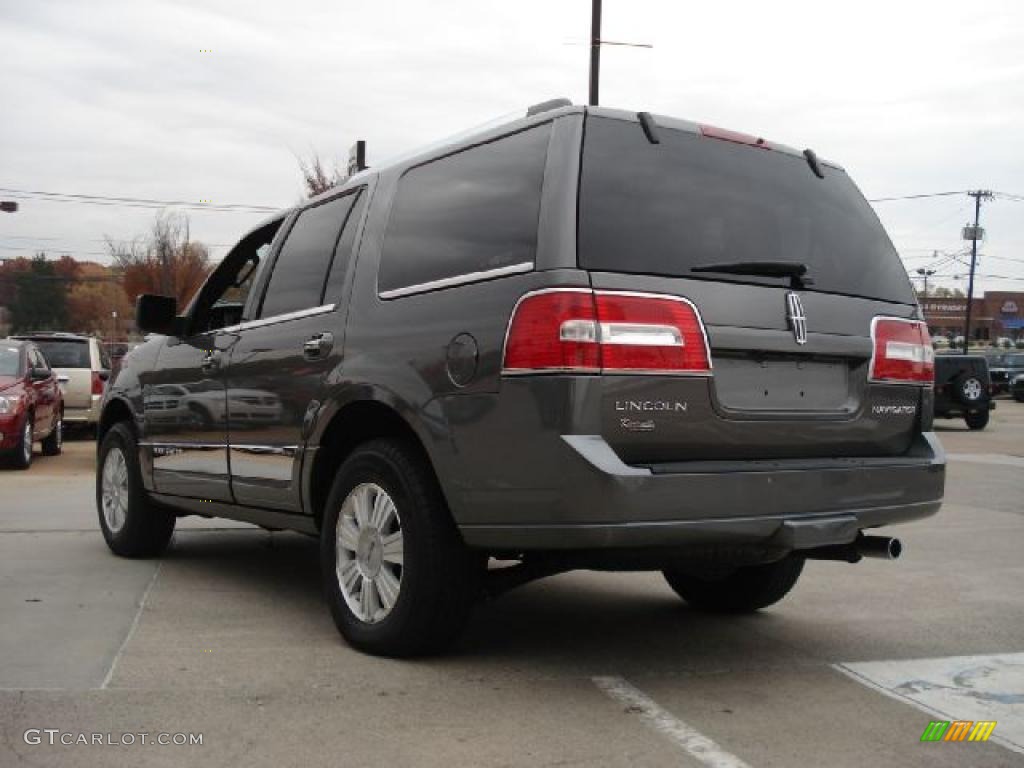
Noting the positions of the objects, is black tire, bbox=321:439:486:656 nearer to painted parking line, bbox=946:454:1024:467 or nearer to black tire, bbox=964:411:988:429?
painted parking line, bbox=946:454:1024:467

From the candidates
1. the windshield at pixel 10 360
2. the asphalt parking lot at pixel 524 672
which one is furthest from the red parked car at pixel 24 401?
the asphalt parking lot at pixel 524 672

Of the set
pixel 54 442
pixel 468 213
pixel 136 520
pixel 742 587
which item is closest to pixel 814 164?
pixel 468 213

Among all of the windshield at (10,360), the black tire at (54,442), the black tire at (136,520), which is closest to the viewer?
the black tire at (136,520)

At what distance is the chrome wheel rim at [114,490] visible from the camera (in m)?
6.73

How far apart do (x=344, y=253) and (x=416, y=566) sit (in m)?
1.56

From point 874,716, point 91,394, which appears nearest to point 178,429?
point 874,716

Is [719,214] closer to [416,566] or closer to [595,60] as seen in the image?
[416,566]

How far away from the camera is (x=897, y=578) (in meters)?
6.45

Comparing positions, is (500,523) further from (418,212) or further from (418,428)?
(418,212)

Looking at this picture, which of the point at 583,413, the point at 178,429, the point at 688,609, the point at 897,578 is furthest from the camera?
the point at 897,578

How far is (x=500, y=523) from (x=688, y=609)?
2.08 meters

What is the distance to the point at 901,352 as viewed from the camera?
4.48 metres

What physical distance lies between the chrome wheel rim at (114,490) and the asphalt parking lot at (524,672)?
9.3 inches

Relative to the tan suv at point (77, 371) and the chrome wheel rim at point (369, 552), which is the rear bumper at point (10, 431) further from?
the chrome wheel rim at point (369, 552)
